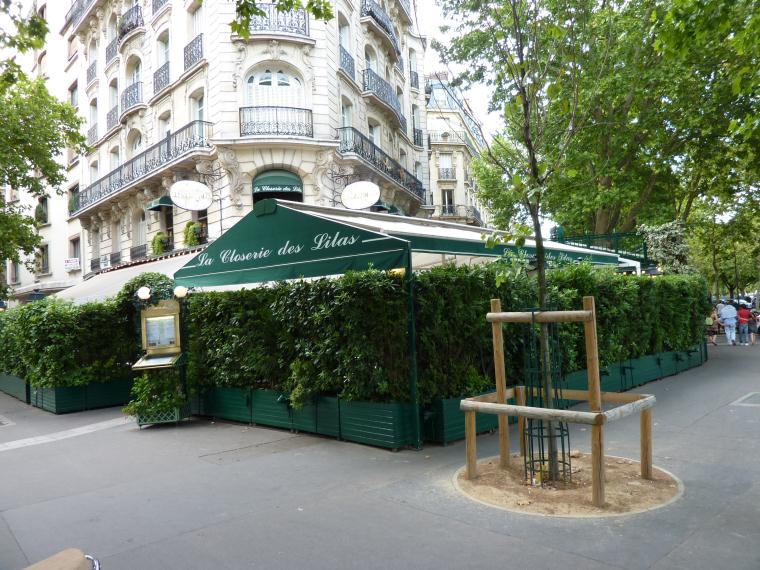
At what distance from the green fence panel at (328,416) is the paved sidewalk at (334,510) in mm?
204

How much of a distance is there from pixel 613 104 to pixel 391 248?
15.3 meters

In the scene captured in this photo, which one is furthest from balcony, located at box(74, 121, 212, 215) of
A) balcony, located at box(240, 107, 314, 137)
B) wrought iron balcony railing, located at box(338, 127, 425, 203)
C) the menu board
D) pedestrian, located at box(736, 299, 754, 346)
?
pedestrian, located at box(736, 299, 754, 346)

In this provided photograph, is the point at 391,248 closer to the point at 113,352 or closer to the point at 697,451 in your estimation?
the point at 697,451

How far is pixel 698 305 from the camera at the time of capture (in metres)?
13.4

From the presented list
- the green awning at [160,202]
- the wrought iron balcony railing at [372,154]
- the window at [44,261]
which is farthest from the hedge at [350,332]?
the window at [44,261]

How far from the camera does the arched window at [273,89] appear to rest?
58.9ft

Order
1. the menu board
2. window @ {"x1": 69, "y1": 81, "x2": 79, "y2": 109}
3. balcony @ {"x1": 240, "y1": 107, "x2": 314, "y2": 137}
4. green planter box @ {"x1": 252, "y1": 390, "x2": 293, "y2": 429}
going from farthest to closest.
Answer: window @ {"x1": 69, "y1": 81, "x2": 79, "y2": 109}, balcony @ {"x1": 240, "y1": 107, "x2": 314, "y2": 137}, the menu board, green planter box @ {"x1": 252, "y1": 390, "x2": 293, "y2": 429}

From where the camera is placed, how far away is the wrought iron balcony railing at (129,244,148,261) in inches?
848

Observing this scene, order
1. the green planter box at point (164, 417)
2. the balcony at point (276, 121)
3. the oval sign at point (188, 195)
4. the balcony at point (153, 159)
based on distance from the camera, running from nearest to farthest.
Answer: the green planter box at point (164, 417) < the oval sign at point (188, 195) < the balcony at point (276, 121) < the balcony at point (153, 159)

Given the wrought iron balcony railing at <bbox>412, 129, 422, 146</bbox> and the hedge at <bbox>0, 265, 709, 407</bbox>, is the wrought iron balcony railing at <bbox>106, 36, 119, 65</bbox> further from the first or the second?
the hedge at <bbox>0, 265, 709, 407</bbox>

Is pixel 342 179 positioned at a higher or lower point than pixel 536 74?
higher

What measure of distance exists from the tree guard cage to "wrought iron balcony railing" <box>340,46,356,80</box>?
1204cm

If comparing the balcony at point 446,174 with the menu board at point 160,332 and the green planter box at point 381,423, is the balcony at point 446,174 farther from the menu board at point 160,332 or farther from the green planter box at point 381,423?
the green planter box at point 381,423

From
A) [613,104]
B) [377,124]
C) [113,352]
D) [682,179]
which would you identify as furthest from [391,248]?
[682,179]
